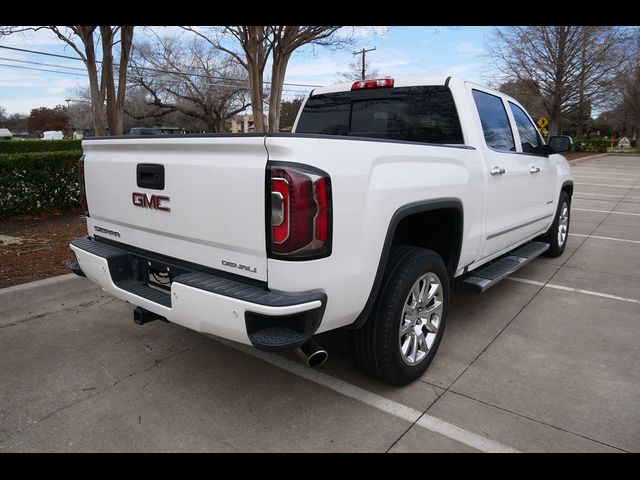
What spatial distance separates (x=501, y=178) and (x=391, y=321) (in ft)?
6.12

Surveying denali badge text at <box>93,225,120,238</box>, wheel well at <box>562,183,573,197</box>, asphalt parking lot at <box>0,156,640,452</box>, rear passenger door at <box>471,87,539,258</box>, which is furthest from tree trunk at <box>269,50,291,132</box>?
denali badge text at <box>93,225,120,238</box>

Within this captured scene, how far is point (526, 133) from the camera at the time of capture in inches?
192

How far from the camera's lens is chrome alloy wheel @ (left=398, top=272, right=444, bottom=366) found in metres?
2.96

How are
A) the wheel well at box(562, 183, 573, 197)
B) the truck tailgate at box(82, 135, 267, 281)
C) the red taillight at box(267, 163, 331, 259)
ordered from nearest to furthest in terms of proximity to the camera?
the red taillight at box(267, 163, 331, 259) → the truck tailgate at box(82, 135, 267, 281) → the wheel well at box(562, 183, 573, 197)

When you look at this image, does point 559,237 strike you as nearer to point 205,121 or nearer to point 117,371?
point 117,371

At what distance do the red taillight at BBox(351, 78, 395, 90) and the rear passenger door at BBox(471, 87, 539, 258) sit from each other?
676 mm

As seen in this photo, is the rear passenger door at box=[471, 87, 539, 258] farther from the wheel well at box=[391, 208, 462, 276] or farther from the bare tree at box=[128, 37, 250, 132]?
the bare tree at box=[128, 37, 250, 132]

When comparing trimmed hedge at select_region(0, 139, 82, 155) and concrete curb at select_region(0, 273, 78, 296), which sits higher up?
trimmed hedge at select_region(0, 139, 82, 155)

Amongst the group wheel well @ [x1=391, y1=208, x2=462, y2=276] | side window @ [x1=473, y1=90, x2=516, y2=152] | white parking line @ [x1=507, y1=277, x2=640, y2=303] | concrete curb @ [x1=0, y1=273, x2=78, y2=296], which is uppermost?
side window @ [x1=473, y1=90, x2=516, y2=152]

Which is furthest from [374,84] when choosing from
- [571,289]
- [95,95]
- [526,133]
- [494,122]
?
[95,95]

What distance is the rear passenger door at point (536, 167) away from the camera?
463cm

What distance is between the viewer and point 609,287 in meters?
5.09

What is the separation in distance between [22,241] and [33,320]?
116 inches
